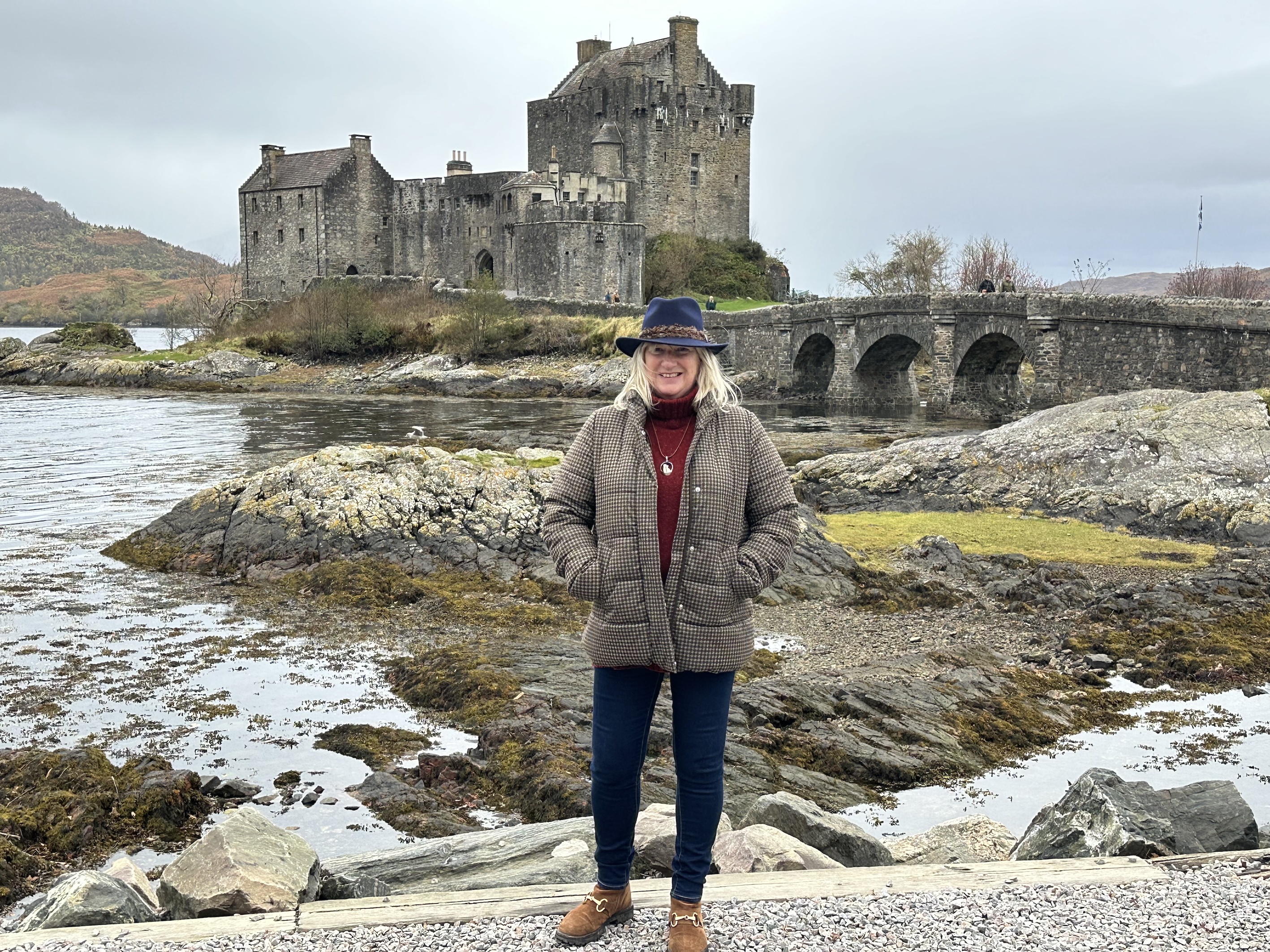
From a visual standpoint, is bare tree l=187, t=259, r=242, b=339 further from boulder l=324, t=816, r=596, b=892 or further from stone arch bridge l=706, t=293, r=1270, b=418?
boulder l=324, t=816, r=596, b=892

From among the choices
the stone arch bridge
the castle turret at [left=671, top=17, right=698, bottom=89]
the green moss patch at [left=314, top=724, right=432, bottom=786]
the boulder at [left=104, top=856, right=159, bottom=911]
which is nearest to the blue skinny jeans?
the boulder at [left=104, top=856, right=159, bottom=911]

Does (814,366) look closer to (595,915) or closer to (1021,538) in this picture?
(1021,538)

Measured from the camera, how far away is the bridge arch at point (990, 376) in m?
30.6

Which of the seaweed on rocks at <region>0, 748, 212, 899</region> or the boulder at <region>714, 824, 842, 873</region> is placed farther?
the seaweed on rocks at <region>0, 748, 212, 899</region>

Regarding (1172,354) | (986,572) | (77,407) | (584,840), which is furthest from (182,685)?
(77,407)

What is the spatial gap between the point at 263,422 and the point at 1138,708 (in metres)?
25.4

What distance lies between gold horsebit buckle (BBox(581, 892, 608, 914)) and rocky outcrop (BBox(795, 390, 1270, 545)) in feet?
39.5

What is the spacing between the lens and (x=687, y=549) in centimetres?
397

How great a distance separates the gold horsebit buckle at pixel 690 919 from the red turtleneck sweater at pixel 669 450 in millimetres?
1065

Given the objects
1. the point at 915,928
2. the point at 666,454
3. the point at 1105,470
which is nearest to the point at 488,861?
the point at 915,928

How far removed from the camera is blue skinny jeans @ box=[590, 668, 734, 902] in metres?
3.92

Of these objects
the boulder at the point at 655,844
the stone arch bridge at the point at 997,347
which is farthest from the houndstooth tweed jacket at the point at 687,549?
the stone arch bridge at the point at 997,347

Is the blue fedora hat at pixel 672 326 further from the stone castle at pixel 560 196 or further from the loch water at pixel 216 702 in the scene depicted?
the stone castle at pixel 560 196

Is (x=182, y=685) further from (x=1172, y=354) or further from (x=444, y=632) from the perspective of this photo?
(x=1172, y=354)
